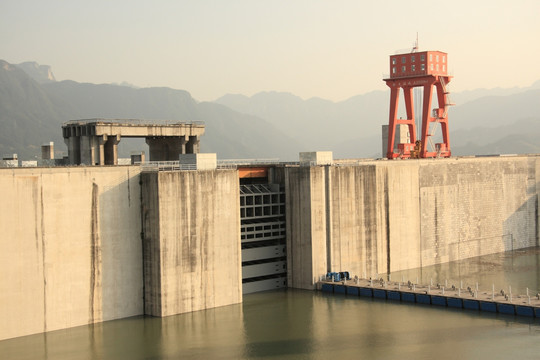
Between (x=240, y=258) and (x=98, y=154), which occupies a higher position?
(x=98, y=154)

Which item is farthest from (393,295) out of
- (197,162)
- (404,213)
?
(197,162)

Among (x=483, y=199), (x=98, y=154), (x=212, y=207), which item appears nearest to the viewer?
(x=212, y=207)

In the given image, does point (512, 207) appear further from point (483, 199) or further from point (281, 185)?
point (281, 185)

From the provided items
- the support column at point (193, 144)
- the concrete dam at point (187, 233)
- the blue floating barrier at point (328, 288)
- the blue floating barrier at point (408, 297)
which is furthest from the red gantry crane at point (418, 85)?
the blue floating barrier at point (408, 297)

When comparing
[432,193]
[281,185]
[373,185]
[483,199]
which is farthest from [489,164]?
[281,185]

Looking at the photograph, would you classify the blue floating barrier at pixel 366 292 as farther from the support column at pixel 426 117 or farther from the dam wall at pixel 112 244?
the support column at pixel 426 117

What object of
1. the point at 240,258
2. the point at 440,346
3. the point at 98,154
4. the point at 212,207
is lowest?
the point at 440,346

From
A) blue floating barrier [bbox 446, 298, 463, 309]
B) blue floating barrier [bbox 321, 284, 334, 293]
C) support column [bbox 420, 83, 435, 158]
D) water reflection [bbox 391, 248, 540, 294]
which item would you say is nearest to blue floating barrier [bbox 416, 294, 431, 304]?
blue floating barrier [bbox 446, 298, 463, 309]
